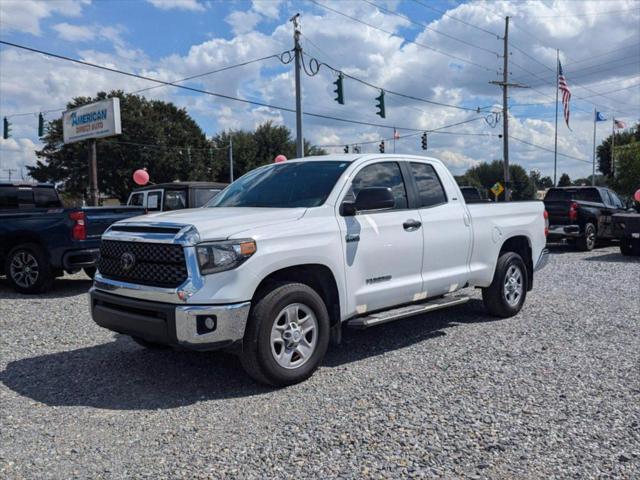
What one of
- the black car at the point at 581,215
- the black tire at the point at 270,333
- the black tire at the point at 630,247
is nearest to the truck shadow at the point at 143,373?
the black tire at the point at 270,333

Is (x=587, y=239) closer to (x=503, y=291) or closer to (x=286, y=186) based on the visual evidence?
(x=503, y=291)

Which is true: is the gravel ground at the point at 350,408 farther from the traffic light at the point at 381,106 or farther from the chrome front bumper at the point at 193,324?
the traffic light at the point at 381,106

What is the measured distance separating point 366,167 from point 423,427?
256cm

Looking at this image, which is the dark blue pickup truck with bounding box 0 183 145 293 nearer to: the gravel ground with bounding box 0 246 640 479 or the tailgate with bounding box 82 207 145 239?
the tailgate with bounding box 82 207 145 239

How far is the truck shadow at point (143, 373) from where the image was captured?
430 centimetres

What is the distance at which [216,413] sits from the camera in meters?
3.96

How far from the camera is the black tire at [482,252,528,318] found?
6660mm

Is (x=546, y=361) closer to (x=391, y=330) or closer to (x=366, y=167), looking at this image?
(x=391, y=330)

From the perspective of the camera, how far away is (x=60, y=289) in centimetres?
962

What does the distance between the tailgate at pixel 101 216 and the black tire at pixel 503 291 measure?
6.02 m

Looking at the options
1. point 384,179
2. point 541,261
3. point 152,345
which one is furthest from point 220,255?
point 541,261

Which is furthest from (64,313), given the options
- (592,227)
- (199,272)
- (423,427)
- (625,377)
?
(592,227)

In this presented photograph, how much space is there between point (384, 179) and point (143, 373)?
285 centimetres

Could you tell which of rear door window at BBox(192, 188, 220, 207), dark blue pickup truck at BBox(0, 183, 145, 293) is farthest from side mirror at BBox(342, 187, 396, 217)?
rear door window at BBox(192, 188, 220, 207)
